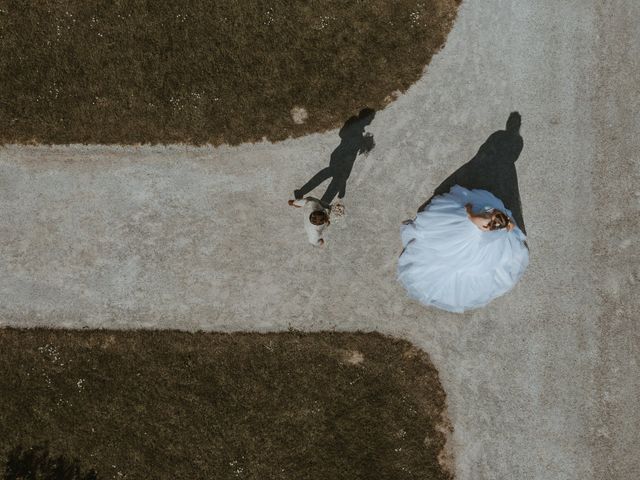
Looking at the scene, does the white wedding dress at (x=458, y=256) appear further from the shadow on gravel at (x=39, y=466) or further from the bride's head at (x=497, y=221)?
the shadow on gravel at (x=39, y=466)

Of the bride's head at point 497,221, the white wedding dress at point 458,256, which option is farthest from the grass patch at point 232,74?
the bride's head at point 497,221

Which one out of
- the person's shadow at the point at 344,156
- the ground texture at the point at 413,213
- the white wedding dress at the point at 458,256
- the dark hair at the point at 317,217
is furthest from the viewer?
the person's shadow at the point at 344,156

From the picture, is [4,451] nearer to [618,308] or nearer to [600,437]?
[600,437]

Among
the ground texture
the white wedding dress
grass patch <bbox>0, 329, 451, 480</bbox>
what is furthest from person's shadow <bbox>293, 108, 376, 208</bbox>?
grass patch <bbox>0, 329, 451, 480</bbox>

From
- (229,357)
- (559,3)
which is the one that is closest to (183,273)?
(229,357)

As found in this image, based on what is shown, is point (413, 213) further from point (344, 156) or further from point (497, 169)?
point (497, 169)

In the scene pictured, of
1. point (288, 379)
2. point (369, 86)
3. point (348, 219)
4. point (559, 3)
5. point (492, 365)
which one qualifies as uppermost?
point (559, 3)
